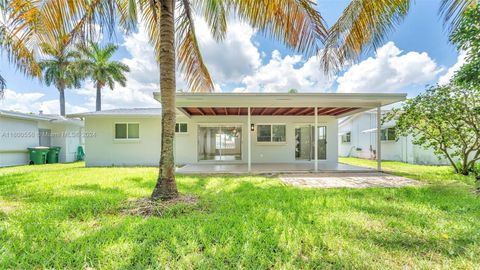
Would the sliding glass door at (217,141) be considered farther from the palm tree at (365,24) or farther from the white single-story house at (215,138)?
the palm tree at (365,24)

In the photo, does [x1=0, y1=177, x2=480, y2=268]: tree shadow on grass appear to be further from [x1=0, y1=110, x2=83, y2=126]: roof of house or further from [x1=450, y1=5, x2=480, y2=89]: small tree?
[x1=0, y1=110, x2=83, y2=126]: roof of house

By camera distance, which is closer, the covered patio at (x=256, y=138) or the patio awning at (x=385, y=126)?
the covered patio at (x=256, y=138)

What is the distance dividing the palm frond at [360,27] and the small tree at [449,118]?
6.02 meters

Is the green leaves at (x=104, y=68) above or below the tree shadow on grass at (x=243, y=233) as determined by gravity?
above

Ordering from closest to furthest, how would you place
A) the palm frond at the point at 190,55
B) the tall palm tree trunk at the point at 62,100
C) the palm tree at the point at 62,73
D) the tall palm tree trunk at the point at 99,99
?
the palm frond at the point at 190,55, the palm tree at the point at 62,73, the tall palm tree trunk at the point at 99,99, the tall palm tree trunk at the point at 62,100

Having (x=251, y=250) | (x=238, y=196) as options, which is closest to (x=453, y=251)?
(x=251, y=250)

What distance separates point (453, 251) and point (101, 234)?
445 cm

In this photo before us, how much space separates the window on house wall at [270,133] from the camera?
12273mm

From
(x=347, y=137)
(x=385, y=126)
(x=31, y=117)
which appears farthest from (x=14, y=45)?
(x=347, y=137)

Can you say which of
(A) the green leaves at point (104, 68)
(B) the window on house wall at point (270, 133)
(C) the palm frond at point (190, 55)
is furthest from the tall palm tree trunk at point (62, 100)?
(C) the palm frond at point (190, 55)

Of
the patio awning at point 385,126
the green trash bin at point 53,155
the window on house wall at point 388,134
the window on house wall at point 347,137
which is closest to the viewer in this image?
the green trash bin at point 53,155

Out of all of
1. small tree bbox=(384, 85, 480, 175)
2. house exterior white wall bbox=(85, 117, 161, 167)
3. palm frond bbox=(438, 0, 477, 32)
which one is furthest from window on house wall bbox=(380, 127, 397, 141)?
house exterior white wall bbox=(85, 117, 161, 167)

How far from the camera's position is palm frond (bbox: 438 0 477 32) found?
3849mm

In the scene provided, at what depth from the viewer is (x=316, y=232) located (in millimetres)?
3146
